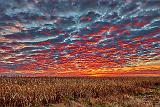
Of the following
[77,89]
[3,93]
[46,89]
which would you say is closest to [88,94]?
[77,89]

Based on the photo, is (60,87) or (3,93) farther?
(60,87)

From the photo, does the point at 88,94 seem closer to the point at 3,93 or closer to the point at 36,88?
the point at 36,88

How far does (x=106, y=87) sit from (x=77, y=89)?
6187 millimetres

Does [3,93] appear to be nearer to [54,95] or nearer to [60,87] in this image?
[54,95]

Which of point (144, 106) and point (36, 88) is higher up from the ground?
point (36, 88)

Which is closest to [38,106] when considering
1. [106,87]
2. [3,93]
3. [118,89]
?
[3,93]

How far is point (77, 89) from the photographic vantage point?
30.5 metres

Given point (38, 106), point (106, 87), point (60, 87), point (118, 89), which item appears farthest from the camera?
point (118, 89)

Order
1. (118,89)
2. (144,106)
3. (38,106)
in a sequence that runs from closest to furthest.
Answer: (144,106), (38,106), (118,89)

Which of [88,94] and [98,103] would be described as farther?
[88,94]

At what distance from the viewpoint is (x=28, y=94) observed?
950 inches

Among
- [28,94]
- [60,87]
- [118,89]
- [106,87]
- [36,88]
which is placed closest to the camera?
[28,94]

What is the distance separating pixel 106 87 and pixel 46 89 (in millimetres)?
11098

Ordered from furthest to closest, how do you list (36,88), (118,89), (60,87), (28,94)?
(118,89) → (60,87) → (36,88) → (28,94)
